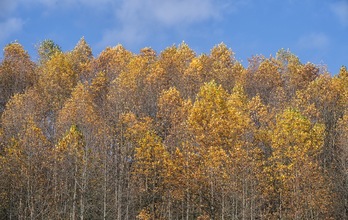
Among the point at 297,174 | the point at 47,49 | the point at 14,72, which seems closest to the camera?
the point at 297,174

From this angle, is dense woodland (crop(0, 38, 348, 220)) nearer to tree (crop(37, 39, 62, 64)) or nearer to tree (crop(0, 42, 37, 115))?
tree (crop(0, 42, 37, 115))

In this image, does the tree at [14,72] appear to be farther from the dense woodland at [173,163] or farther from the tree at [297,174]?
the tree at [297,174]

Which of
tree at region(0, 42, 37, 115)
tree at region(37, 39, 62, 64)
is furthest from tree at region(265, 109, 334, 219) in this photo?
tree at region(37, 39, 62, 64)

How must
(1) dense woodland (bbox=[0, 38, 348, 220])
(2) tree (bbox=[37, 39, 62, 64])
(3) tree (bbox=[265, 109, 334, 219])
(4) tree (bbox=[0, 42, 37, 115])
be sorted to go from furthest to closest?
(2) tree (bbox=[37, 39, 62, 64]) < (4) tree (bbox=[0, 42, 37, 115]) < (3) tree (bbox=[265, 109, 334, 219]) < (1) dense woodland (bbox=[0, 38, 348, 220])

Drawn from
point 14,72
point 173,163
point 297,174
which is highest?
point 14,72

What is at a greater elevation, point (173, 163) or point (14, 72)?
point (14, 72)

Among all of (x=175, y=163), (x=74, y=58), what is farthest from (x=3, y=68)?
(x=175, y=163)

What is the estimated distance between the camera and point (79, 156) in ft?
191

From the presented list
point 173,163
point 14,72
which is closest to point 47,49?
point 14,72

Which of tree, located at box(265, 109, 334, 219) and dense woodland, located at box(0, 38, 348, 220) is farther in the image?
tree, located at box(265, 109, 334, 219)

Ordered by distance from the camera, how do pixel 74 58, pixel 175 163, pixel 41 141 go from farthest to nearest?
pixel 74 58
pixel 175 163
pixel 41 141

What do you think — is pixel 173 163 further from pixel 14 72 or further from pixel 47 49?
pixel 47 49

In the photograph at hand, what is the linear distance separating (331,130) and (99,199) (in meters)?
34.2

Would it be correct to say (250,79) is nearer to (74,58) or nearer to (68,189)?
(74,58)
